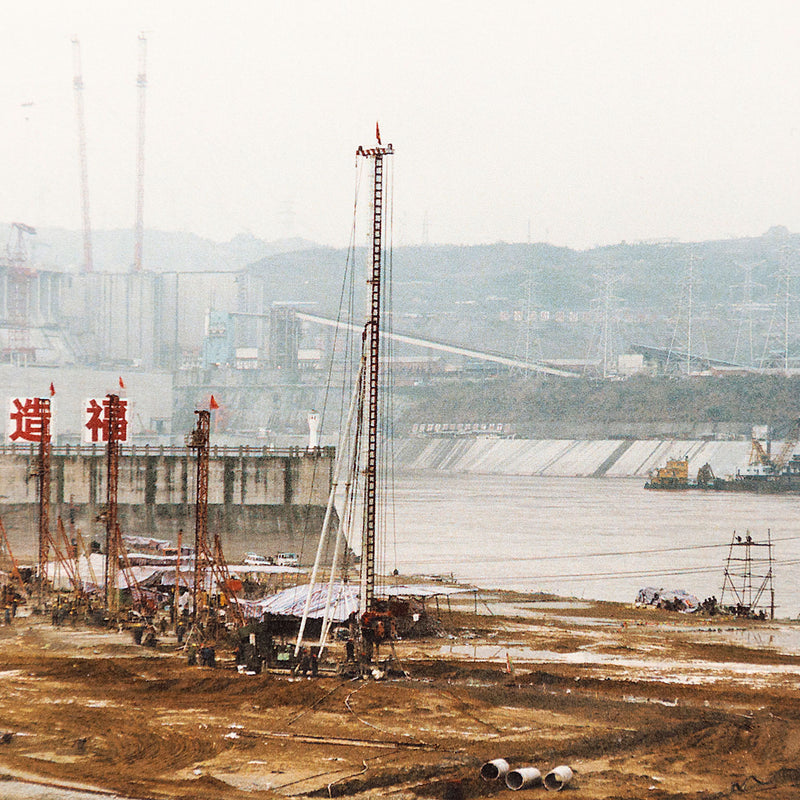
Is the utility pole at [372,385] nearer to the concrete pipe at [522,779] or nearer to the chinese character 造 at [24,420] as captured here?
the concrete pipe at [522,779]

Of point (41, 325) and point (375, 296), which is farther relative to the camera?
point (41, 325)

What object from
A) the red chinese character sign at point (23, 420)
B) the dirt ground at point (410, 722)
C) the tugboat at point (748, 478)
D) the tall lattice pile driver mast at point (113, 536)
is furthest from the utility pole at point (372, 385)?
the tugboat at point (748, 478)

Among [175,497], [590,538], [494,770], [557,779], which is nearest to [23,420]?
→ [175,497]

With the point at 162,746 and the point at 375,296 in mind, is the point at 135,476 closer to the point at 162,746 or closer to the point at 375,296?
the point at 375,296

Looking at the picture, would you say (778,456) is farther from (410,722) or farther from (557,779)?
(557,779)

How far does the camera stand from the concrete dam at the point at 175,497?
53.8 m

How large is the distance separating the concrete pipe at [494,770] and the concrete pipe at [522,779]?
0.19 m

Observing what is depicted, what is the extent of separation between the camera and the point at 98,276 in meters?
190

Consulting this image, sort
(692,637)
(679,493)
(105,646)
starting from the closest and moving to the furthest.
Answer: (105,646) → (692,637) → (679,493)

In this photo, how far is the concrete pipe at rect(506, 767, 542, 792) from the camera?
19203 mm

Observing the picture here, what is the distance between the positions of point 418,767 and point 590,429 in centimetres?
16443

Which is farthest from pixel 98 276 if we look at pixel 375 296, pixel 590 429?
pixel 375 296

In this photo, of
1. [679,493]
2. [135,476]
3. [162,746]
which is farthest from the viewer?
[679,493]

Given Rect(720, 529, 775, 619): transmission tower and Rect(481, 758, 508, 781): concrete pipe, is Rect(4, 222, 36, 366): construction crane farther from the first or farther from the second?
Rect(481, 758, 508, 781): concrete pipe
